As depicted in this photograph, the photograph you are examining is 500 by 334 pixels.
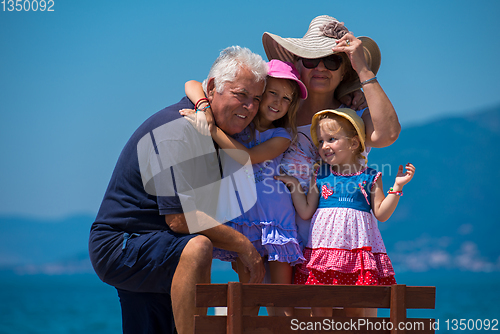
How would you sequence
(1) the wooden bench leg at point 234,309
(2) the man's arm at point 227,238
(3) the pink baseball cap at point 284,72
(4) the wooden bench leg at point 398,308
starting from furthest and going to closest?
(3) the pink baseball cap at point 284,72 → (2) the man's arm at point 227,238 → (4) the wooden bench leg at point 398,308 → (1) the wooden bench leg at point 234,309

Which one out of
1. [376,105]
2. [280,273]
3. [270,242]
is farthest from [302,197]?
[376,105]

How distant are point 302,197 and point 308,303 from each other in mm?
1008

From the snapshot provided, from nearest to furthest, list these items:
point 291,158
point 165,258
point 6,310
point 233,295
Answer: point 233,295 < point 165,258 < point 291,158 < point 6,310

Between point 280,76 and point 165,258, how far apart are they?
53.2 inches

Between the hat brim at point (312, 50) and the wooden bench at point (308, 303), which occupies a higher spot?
the hat brim at point (312, 50)

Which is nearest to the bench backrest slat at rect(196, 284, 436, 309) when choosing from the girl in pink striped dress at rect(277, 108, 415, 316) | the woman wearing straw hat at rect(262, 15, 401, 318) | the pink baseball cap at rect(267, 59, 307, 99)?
the girl in pink striped dress at rect(277, 108, 415, 316)

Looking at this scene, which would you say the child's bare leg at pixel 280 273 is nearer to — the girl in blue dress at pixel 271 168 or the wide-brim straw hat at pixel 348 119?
the girl in blue dress at pixel 271 168

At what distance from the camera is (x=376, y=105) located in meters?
3.05

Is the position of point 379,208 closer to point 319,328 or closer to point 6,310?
point 319,328

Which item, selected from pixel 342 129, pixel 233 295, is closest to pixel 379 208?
pixel 342 129

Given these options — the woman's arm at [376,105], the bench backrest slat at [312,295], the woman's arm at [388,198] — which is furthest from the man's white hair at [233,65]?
the bench backrest slat at [312,295]

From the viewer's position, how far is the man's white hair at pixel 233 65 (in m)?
3.04

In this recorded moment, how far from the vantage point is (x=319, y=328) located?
234cm

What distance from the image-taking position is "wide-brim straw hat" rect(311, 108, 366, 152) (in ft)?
10.2
